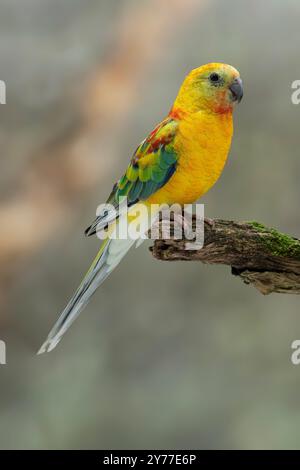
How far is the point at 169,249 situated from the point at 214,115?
592 millimetres

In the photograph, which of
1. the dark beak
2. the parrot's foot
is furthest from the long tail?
the dark beak

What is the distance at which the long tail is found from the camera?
10.6 feet

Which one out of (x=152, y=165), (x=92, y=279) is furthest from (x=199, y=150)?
(x=92, y=279)

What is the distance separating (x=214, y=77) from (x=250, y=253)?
76cm

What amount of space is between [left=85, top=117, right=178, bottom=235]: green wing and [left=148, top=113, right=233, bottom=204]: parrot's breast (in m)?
0.03

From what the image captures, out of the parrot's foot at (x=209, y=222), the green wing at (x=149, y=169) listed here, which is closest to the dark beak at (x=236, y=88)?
the green wing at (x=149, y=169)

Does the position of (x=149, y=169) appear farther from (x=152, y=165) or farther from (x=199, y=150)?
(x=199, y=150)

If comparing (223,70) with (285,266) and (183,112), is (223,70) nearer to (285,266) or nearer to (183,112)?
(183,112)

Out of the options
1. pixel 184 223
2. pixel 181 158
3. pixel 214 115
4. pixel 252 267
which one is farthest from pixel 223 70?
pixel 252 267

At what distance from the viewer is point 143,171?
3125 millimetres

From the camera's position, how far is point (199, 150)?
299cm

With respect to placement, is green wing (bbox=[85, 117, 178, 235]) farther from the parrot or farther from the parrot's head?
the parrot's head

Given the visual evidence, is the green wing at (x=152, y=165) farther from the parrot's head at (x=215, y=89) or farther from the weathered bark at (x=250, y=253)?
the weathered bark at (x=250, y=253)

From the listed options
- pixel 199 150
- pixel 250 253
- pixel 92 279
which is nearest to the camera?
pixel 199 150
